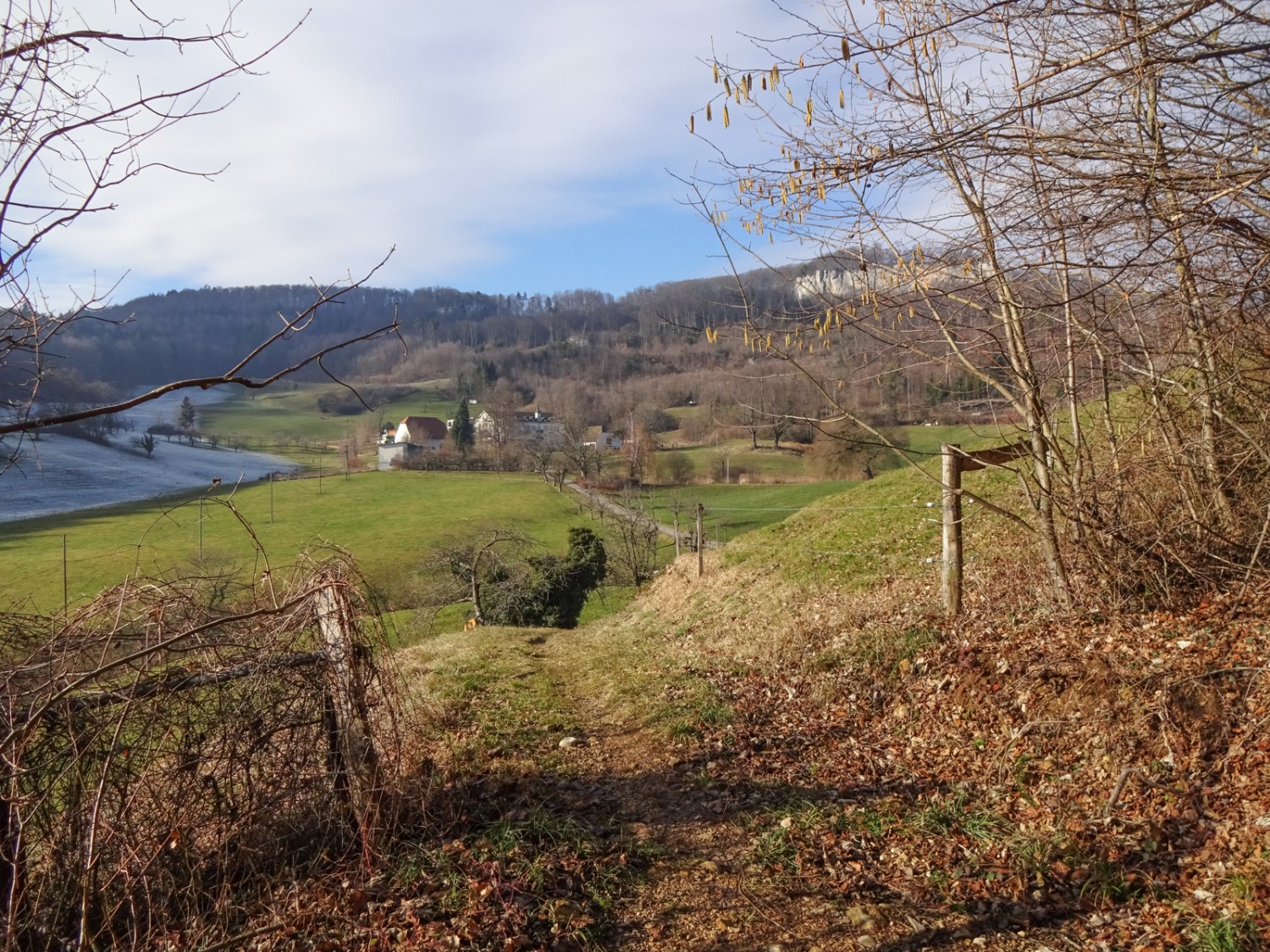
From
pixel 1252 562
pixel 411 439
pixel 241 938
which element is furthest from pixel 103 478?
pixel 1252 562

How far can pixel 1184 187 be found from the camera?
4.69 metres

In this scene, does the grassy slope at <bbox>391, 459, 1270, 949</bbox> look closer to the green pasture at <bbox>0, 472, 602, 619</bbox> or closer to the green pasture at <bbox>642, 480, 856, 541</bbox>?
the green pasture at <bbox>0, 472, 602, 619</bbox>

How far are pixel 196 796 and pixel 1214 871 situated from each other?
5437 mm

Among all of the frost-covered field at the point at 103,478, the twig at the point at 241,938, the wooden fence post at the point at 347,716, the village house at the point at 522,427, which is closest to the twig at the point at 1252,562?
the wooden fence post at the point at 347,716

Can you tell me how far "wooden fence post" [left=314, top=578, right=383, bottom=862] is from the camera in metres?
4.81

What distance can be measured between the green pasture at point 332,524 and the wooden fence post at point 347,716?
20770 millimetres

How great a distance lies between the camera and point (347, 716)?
489cm

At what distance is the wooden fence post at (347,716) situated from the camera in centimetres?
481

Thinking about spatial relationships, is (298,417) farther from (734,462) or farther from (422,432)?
(734,462)

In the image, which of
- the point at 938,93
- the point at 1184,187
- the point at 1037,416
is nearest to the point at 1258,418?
the point at 1037,416

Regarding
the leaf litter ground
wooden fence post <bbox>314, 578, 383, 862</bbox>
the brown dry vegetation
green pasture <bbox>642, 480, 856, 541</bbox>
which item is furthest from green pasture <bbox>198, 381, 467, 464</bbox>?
wooden fence post <bbox>314, 578, 383, 862</bbox>

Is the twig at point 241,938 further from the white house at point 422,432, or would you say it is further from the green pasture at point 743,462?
the white house at point 422,432

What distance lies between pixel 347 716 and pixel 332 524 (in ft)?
145

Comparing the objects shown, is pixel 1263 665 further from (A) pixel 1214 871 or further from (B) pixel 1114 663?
(A) pixel 1214 871
